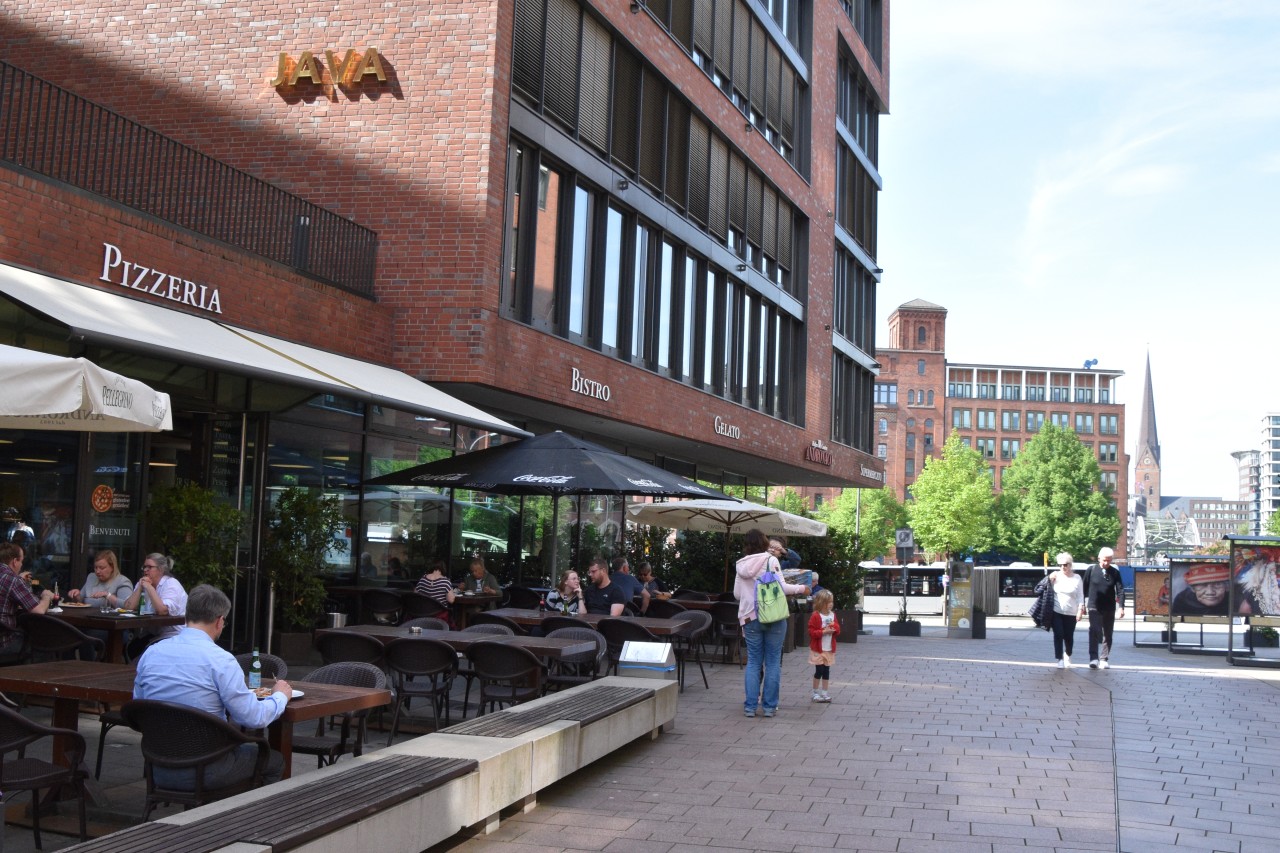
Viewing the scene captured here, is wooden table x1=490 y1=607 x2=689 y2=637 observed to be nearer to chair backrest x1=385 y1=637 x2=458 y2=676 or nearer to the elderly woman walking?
chair backrest x1=385 y1=637 x2=458 y2=676

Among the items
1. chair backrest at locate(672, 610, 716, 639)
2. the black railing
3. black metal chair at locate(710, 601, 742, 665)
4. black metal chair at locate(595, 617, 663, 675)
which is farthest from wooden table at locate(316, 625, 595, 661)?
black metal chair at locate(710, 601, 742, 665)

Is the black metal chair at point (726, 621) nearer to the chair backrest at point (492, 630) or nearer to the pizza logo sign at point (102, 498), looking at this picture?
the chair backrest at point (492, 630)

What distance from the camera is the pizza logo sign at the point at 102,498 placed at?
1333 centimetres

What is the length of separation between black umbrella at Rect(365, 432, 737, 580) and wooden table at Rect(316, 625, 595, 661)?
9.02 ft

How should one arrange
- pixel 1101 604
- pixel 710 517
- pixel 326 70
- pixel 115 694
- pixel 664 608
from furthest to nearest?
pixel 710 517 → pixel 1101 604 → pixel 326 70 → pixel 664 608 → pixel 115 694

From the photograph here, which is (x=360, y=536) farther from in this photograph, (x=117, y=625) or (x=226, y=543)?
(x=117, y=625)

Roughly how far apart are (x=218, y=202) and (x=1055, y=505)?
259ft

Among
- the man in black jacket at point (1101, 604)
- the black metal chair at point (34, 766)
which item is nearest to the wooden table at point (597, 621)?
the black metal chair at point (34, 766)

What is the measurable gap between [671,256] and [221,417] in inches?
437

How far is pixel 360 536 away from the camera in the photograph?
688 inches

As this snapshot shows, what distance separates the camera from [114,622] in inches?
412

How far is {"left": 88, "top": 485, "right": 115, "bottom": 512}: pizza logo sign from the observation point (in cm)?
1333

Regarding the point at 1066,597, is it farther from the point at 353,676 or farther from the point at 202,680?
the point at 202,680

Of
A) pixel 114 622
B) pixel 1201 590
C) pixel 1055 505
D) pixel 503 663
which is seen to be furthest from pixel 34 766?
pixel 1055 505
